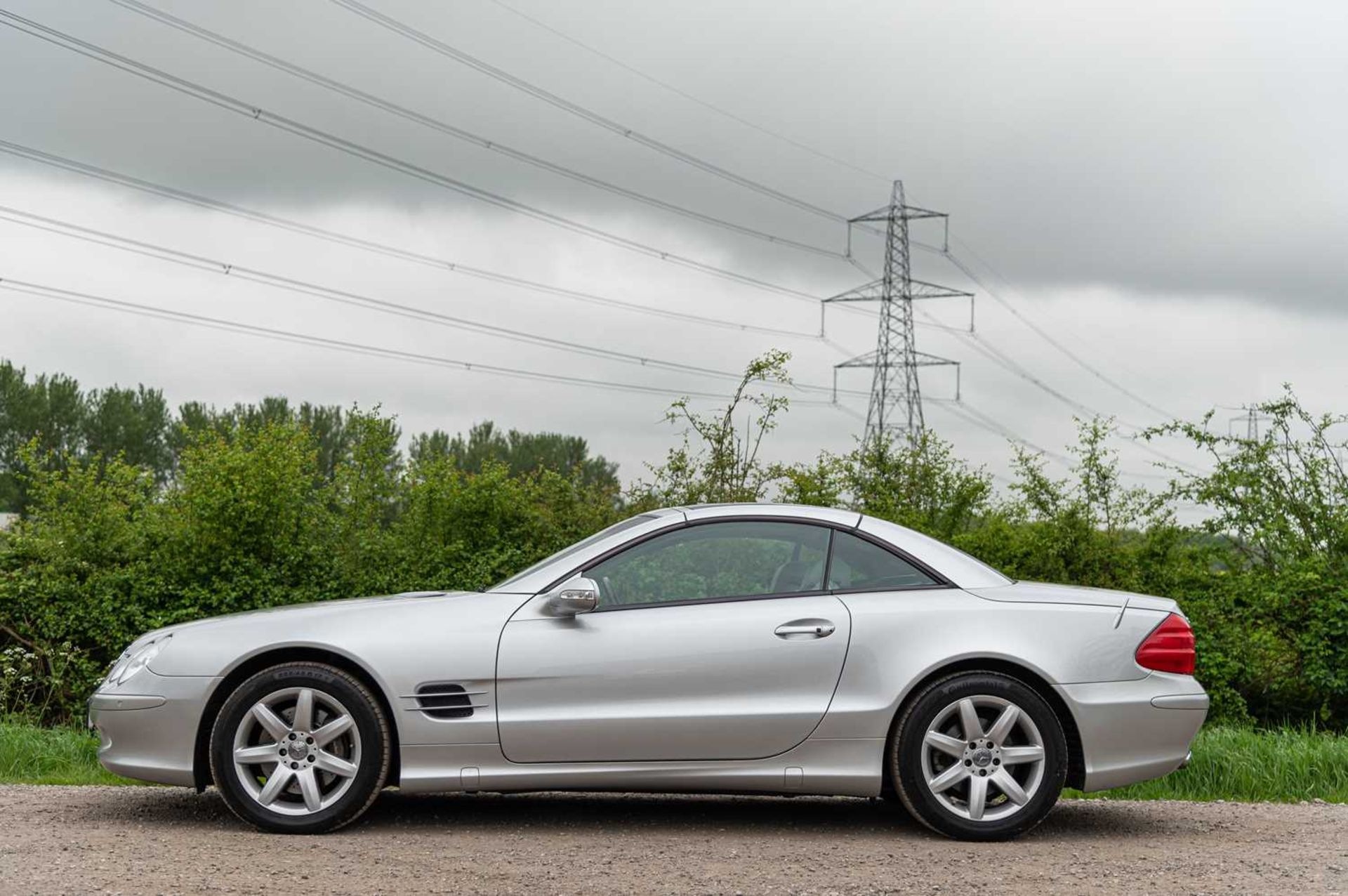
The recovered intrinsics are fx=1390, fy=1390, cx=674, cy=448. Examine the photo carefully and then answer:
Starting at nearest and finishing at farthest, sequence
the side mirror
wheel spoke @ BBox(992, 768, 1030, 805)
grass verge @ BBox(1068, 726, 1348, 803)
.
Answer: the side mirror < wheel spoke @ BBox(992, 768, 1030, 805) < grass verge @ BBox(1068, 726, 1348, 803)

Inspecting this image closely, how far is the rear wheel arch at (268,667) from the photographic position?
640 centimetres

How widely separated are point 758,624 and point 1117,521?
713 cm

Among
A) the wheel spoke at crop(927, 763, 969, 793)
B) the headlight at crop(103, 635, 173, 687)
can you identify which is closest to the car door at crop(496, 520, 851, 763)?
the wheel spoke at crop(927, 763, 969, 793)

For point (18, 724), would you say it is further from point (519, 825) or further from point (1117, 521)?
point (1117, 521)

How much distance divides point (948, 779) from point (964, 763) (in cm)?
11

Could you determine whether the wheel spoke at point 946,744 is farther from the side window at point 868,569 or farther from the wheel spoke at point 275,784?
the wheel spoke at point 275,784

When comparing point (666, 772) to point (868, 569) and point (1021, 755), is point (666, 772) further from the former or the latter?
point (1021, 755)

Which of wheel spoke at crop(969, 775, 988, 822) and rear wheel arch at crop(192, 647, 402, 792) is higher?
rear wheel arch at crop(192, 647, 402, 792)

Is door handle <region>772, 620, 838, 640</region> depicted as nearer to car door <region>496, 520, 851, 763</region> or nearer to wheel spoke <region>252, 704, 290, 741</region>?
car door <region>496, 520, 851, 763</region>

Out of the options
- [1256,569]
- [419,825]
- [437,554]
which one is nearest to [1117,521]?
[1256,569]

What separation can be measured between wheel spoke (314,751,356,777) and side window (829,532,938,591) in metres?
2.39

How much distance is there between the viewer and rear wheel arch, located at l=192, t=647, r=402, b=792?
21.0 ft

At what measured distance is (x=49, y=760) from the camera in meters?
8.95

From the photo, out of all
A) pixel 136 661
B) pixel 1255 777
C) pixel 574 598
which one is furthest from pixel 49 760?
pixel 1255 777
